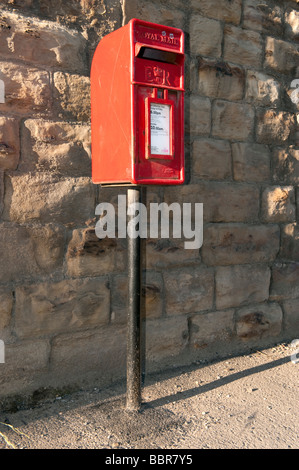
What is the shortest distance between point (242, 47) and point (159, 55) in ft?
4.46

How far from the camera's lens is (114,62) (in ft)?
7.52

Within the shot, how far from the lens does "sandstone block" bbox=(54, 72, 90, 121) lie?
260 cm

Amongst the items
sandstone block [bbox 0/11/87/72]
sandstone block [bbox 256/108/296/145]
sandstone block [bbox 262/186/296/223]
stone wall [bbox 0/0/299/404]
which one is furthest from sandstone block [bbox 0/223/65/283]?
sandstone block [bbox 256/108/296/145]

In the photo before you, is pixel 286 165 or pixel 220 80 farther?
pixel 286 165

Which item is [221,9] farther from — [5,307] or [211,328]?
[5,307]

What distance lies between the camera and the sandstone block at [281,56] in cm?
345

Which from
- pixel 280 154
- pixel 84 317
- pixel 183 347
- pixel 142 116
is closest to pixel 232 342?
pixel 183 347

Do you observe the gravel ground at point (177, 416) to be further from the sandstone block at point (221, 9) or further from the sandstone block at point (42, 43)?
the sandstone block at point (221, 9)

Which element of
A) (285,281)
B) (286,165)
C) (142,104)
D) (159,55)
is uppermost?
(159,55)

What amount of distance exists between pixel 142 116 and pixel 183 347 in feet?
5.43

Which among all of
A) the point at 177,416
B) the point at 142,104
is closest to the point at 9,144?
the point at 142,104

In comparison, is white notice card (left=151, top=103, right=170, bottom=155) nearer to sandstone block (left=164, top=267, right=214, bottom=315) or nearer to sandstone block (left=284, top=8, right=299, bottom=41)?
sandstone block (left=164, top=267, right=214, bottom=315)

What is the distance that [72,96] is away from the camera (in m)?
2.64

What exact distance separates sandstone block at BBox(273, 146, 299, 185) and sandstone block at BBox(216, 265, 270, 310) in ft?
2.30
